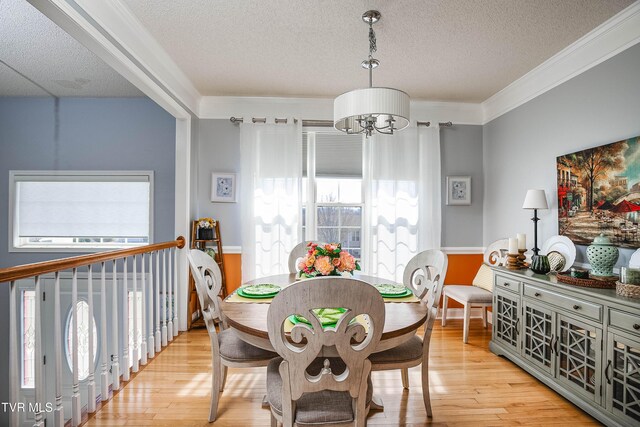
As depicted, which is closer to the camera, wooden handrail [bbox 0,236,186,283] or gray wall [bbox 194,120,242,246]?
wooden handrail [bbox 0,236,186,283]

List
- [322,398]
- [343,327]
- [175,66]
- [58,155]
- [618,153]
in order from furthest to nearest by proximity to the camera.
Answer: [58,155] < [175,66] < [618,153] < [322,398] < [343,327]

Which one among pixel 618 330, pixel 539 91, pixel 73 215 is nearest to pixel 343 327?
pixel 618 330

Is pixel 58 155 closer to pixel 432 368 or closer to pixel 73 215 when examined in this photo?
pixel 73 215

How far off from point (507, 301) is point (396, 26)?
2404 mm

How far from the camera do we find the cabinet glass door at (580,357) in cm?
210

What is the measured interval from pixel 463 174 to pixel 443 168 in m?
0.27

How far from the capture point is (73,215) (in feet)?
13.8

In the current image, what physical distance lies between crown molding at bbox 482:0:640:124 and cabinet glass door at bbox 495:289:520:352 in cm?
193

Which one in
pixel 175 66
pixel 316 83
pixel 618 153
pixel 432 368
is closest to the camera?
pixel 618 153

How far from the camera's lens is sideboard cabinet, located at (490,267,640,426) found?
6.25 ft

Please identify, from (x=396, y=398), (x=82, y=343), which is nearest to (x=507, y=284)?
(x=396, y=398)

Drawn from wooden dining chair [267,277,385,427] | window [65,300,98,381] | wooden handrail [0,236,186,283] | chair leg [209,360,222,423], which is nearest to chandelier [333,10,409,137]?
wooden dining chair [267,277,385,427]

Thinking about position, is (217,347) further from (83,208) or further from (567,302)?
(83,208)

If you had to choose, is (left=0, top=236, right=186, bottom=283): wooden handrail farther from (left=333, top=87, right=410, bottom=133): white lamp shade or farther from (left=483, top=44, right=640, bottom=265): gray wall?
(left=483, top=44, right=640, bottom=265): gray wall
